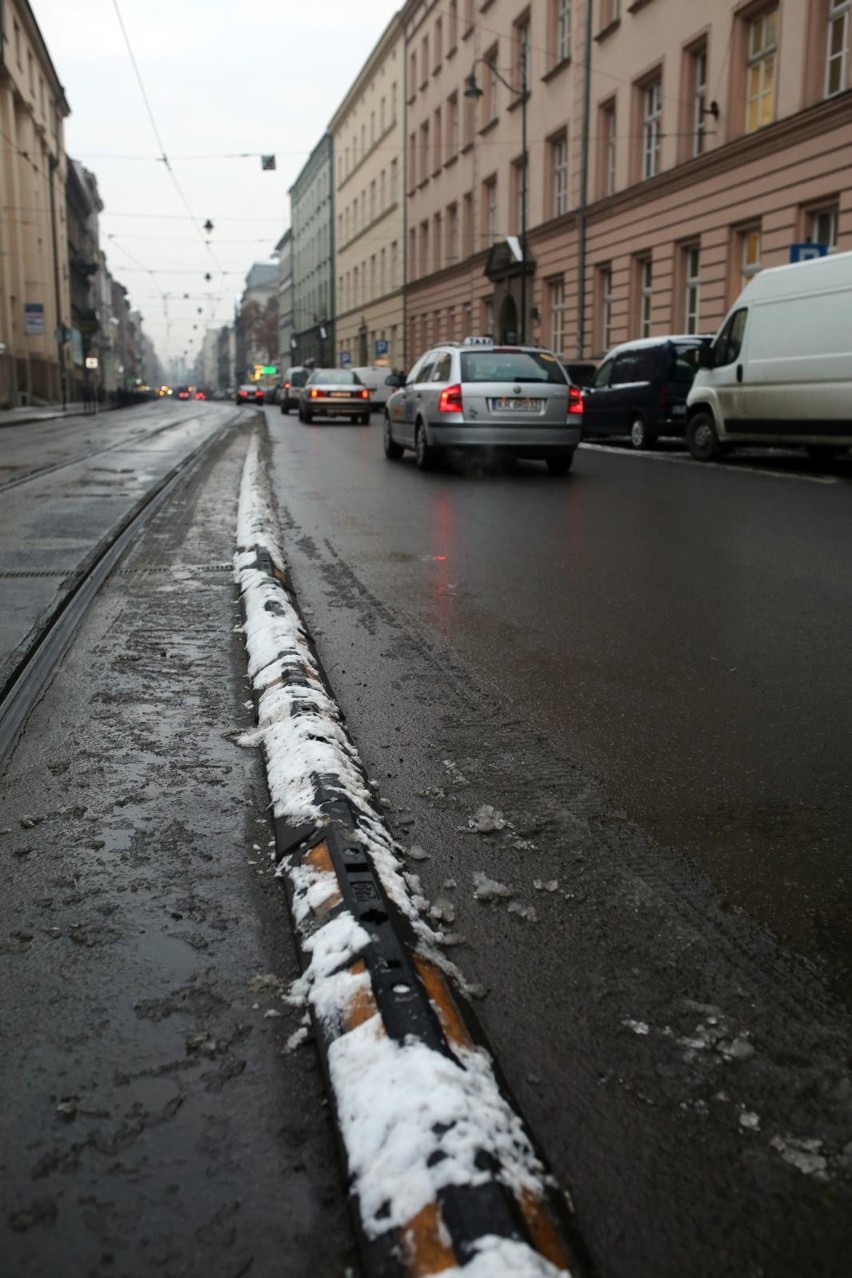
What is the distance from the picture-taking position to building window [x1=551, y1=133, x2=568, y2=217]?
110 feet

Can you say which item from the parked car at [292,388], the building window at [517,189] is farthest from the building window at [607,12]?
the parked car at [292,388]

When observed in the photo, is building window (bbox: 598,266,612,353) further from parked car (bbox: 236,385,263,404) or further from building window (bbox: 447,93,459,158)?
parked car (bbox: 236,385,263,404)

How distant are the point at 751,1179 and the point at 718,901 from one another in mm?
979

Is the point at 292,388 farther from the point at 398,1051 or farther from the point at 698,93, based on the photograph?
the point at 398,1051

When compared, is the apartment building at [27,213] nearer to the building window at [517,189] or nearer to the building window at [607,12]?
the building window at [517,189]

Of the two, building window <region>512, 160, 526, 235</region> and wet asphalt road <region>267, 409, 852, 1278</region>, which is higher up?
building window <region>512, 160, 526, 235</region>

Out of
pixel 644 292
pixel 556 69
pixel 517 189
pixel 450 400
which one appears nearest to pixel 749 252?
pixel 644 292

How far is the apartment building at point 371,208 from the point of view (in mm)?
55406

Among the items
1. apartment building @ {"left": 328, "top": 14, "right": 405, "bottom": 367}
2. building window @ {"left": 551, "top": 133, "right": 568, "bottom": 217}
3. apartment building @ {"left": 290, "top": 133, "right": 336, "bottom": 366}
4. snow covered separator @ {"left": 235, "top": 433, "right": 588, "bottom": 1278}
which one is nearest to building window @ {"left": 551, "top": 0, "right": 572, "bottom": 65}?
building window @ {"left": 551, "top": 133, "right": 568, "bottom": 217}

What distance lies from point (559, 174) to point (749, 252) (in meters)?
12.0

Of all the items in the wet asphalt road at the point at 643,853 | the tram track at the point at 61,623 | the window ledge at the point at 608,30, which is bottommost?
the wet asphalt road at the point at 643,853

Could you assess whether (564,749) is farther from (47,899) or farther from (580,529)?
(580,529)

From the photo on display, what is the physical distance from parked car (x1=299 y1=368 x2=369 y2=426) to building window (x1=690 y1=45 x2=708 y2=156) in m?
10.6

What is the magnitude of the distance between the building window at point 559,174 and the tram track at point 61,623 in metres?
26.0
